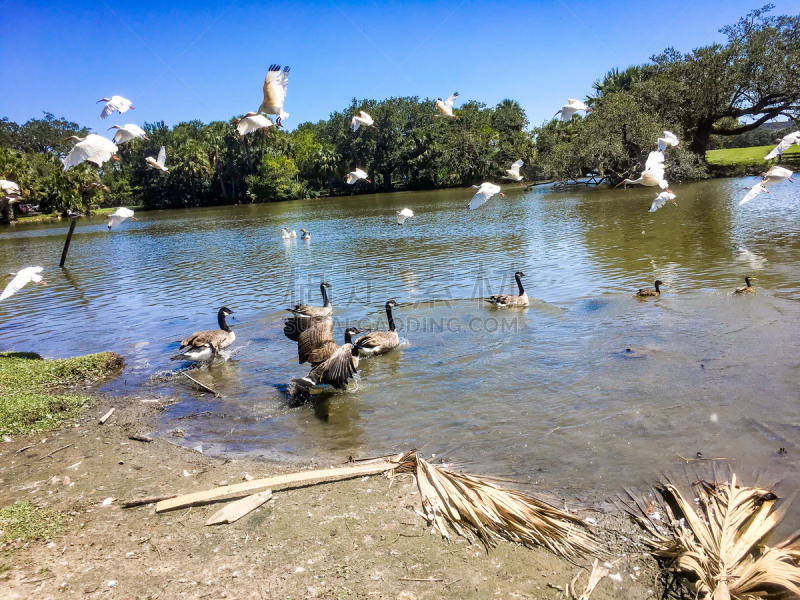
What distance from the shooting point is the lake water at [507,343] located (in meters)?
6.18

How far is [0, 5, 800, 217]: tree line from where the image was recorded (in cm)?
4609

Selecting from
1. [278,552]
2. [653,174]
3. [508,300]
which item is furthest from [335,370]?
[653,174]

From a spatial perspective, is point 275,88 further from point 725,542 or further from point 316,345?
point 725,542

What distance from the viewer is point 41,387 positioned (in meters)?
7.90

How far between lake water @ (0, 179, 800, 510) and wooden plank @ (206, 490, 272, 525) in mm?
1322

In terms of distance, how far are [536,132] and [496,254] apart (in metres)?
61.3

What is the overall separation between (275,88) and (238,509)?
7.12m

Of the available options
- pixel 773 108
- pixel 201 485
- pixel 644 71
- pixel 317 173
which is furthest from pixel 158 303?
pixel 317 173

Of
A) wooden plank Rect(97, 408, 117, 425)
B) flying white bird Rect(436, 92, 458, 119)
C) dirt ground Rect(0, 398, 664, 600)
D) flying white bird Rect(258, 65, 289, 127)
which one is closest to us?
dirt ground Rect(0, 398, 664, 600)

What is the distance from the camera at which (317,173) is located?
3209 inches

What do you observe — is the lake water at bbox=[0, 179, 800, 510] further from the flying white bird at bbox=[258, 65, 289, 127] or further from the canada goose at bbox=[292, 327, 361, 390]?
the flying white bird at bbox=[258, 65, 289, 127]

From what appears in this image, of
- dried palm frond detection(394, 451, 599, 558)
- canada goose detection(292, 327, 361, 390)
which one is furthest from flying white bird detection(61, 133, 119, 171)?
dried palm frond detection(394, 451, 599, 558)

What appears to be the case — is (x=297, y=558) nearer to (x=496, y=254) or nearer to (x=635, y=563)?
(x=635, y=563)

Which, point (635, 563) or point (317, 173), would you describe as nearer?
point (635, 563)
